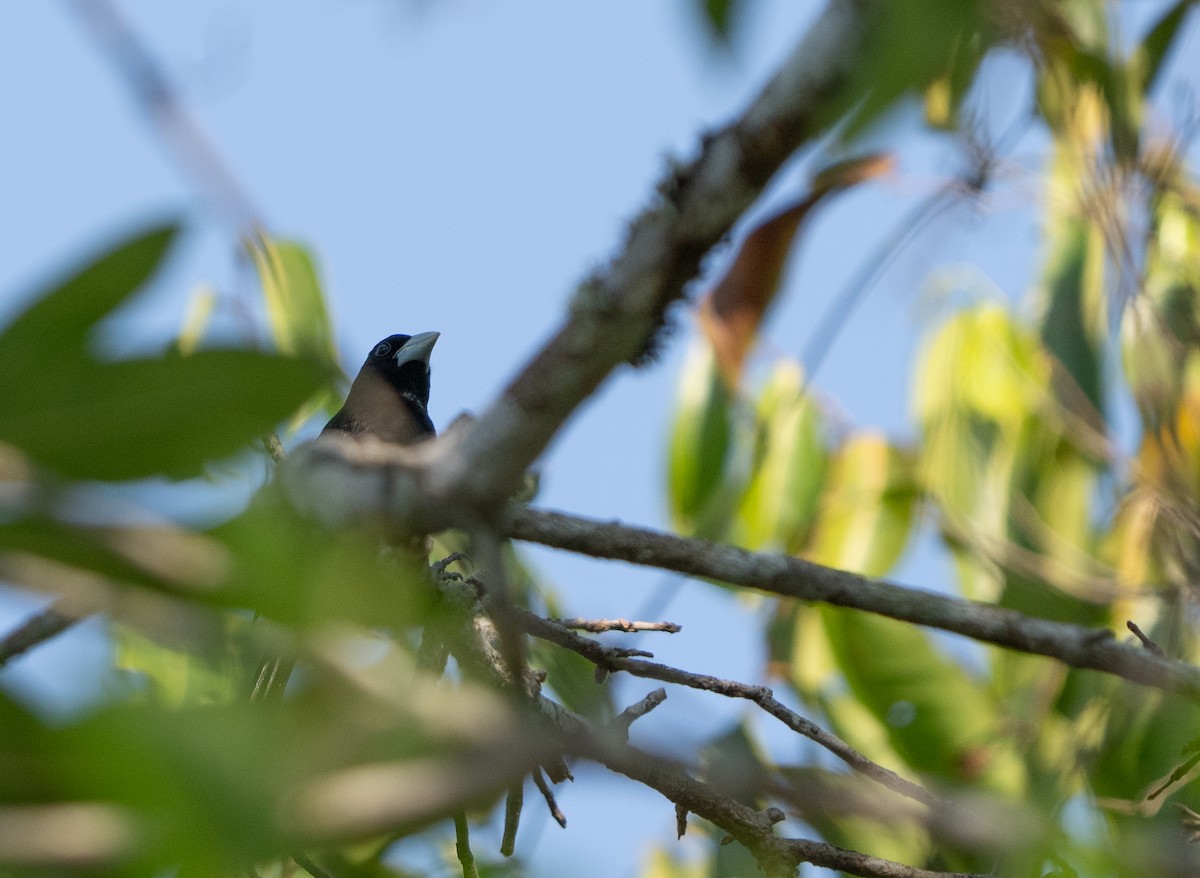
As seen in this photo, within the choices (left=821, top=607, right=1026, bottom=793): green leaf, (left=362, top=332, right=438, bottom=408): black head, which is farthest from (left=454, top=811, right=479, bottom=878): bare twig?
(left=362, top=332, right=438, bottom=408): black head

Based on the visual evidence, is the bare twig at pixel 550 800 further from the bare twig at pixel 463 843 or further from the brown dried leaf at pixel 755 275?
the brown dried leaf at pixel 755 275

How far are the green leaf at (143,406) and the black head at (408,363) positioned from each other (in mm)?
6203

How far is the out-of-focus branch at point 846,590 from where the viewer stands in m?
2.17

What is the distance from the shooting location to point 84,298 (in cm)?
103

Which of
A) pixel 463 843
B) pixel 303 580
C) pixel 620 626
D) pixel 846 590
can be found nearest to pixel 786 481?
pixel 620 626

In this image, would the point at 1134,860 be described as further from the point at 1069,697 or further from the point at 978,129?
the point at 1069,697

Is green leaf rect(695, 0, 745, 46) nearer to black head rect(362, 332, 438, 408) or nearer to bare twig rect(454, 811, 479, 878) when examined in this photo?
bare twig rect(454, 811, 479, 878)

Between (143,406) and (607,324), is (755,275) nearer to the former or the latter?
(607,324)

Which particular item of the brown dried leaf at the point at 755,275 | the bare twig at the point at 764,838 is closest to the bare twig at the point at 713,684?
the bare twig at the point at 764,838

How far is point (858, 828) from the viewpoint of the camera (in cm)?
399

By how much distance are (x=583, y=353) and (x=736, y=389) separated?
2.79 metres

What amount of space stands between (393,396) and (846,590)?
4578mm

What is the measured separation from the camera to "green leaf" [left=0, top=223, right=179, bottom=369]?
1.03m

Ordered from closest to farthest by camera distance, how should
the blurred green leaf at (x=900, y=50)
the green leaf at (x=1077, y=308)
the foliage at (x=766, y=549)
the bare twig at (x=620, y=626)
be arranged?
1. the foliage at (x=766, y=549)
2. the blurred green leaf at (x=900, y=50)
3. the bare twig at (x=620, y=626)
4. the green leaf at (x=1077, y=308)
